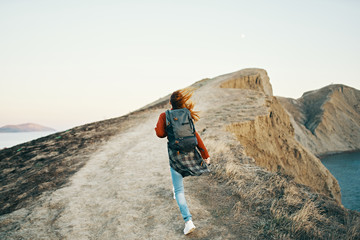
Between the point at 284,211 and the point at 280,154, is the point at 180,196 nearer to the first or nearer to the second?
the point at 284,211

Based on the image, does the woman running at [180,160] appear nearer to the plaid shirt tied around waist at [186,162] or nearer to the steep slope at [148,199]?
the plaid shirt tied around waist at [186,162]

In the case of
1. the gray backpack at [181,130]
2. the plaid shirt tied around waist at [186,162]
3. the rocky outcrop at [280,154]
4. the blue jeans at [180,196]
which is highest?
the gray backpack at [181,130]

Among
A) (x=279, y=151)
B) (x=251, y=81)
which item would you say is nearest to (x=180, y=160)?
(x=279, y=151)

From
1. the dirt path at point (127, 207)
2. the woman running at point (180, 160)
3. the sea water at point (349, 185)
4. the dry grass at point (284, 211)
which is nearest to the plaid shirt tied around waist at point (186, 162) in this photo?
the woman running at point (180, 160)

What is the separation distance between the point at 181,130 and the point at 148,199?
2.16 m

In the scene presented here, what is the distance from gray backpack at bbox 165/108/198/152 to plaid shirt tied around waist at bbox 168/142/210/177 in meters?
0.08

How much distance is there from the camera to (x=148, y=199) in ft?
14.1

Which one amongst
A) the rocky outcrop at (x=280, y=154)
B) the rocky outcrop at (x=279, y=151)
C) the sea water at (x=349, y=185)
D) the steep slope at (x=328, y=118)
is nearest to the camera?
the rocky outcrop at (x=279, y=151)

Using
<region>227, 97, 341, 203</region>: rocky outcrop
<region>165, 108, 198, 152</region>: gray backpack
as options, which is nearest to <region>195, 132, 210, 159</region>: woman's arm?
<region>165, 108, 198, 152</region>: gray backpack

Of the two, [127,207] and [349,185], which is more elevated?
[127,207]

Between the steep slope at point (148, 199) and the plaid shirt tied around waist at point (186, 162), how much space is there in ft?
3.17

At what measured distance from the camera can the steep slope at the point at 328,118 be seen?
45656mm

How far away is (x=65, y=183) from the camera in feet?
18.2

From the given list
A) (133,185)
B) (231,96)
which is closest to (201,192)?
(133,185)
